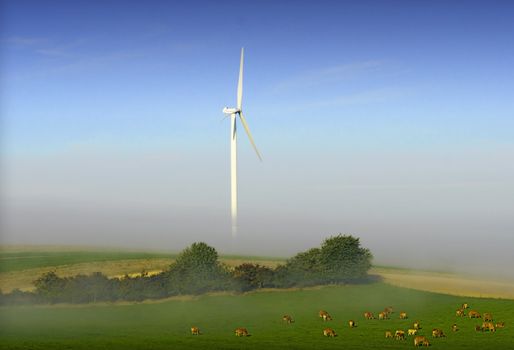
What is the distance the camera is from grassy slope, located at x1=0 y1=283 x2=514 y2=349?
74.3m

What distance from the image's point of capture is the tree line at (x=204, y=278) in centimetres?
11162

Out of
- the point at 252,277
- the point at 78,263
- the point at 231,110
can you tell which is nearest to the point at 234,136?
the point at 231,110

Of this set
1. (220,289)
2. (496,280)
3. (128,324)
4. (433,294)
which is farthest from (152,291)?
(496,280)

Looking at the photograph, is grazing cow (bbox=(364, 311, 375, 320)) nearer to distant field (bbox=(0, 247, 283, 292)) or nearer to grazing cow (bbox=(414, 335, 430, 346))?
grazing cow (bbox=(414, 335, 430, 346))

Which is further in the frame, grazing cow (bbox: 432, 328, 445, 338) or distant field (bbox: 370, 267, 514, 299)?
distant field (bbox: 370, 267, 514, 299)

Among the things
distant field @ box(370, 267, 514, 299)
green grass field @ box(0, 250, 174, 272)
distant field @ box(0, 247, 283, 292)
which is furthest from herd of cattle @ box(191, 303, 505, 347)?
green grass field @ box(0, 250, 174, 272)

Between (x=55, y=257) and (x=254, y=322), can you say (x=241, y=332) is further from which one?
(x=55, y=257)

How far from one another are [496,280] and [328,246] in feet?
150

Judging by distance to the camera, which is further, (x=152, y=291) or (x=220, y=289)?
(x=220, y=289)

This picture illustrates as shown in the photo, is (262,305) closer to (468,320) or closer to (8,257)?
(468,320)

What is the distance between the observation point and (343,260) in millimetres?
133375

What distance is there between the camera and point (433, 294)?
12444cm

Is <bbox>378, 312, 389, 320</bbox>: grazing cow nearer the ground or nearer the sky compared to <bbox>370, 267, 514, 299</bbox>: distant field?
nearer the ground

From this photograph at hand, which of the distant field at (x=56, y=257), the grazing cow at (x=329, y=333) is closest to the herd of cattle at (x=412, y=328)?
the grazing cow at (x=329, y=333)
